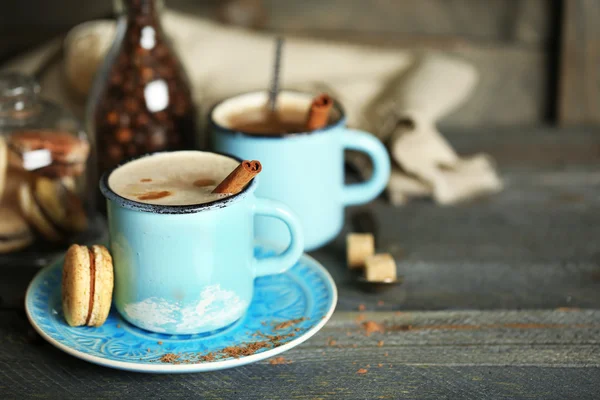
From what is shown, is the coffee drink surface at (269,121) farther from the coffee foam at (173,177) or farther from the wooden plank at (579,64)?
the wooden plank at (579,64)

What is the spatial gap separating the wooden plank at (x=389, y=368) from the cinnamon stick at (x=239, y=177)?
195 millimetres

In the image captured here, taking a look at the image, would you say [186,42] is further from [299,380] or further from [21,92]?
[299,380]

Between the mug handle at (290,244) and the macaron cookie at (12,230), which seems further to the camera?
the macaron cookie at (12,230)

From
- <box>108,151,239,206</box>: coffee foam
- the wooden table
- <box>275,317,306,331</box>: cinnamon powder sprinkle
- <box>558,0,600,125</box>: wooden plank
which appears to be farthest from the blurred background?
<box>275,317,306,331</box>: cinnamon powder sprinkle

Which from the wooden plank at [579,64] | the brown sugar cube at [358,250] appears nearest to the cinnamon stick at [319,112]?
the brown sugar cube at [358,250]

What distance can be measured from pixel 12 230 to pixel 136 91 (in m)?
0.25

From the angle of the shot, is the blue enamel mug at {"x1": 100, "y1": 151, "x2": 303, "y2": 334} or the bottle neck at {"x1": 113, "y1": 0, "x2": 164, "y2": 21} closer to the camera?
the blue enamel mug at {"x1": 100, "y1": 151, "x2": 303, "y2": 334}

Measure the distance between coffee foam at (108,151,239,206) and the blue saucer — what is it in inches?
6.0

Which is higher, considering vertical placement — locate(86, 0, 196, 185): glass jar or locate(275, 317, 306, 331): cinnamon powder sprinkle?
locate(86, 0, 196, 185): glass jar

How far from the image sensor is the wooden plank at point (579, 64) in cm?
147

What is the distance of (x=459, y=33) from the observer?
1543 mm

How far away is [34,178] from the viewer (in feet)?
3.43

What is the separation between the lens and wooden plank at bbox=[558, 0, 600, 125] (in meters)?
1.47

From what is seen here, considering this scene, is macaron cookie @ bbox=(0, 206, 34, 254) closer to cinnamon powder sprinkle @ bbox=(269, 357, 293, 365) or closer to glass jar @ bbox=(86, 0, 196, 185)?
glass jar @ bbox=(86, 0, 196, 185)
